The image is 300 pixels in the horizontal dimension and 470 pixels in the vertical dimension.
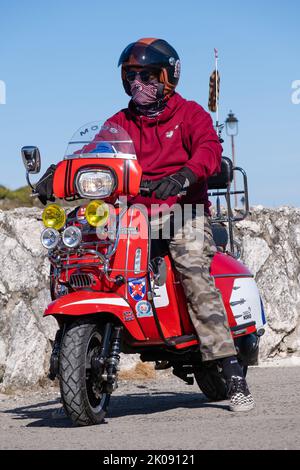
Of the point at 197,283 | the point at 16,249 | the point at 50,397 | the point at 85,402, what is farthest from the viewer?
the point at 16,249

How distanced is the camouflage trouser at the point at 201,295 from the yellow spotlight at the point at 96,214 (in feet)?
1.95

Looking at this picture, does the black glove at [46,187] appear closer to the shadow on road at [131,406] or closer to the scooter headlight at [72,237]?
the scooter headlight at [72,237]

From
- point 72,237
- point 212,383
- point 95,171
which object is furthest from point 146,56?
point 212,383

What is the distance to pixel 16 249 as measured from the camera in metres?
8.47

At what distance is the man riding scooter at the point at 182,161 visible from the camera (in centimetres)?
578

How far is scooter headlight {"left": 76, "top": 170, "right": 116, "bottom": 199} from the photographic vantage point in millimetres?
5492

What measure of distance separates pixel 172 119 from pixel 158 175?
37cm

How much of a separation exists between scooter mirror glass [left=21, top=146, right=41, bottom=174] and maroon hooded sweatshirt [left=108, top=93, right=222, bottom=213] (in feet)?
1.97

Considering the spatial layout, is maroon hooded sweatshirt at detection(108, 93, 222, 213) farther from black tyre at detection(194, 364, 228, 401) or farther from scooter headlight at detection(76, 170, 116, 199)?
black tyre at detection(194, 364, 228, 401)

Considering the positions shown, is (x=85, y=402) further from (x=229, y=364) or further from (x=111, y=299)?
(x=229, y=364)

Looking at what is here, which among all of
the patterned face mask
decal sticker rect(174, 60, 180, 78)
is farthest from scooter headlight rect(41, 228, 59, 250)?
decal sticker rect(174, 60, 180, 78)

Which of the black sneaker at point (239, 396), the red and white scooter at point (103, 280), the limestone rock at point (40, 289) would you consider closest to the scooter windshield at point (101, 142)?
the red and white scooter at point (103, 280)

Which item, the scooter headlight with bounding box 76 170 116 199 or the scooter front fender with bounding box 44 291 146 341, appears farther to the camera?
the scooter headlight with bounding box 76 170 116 199
